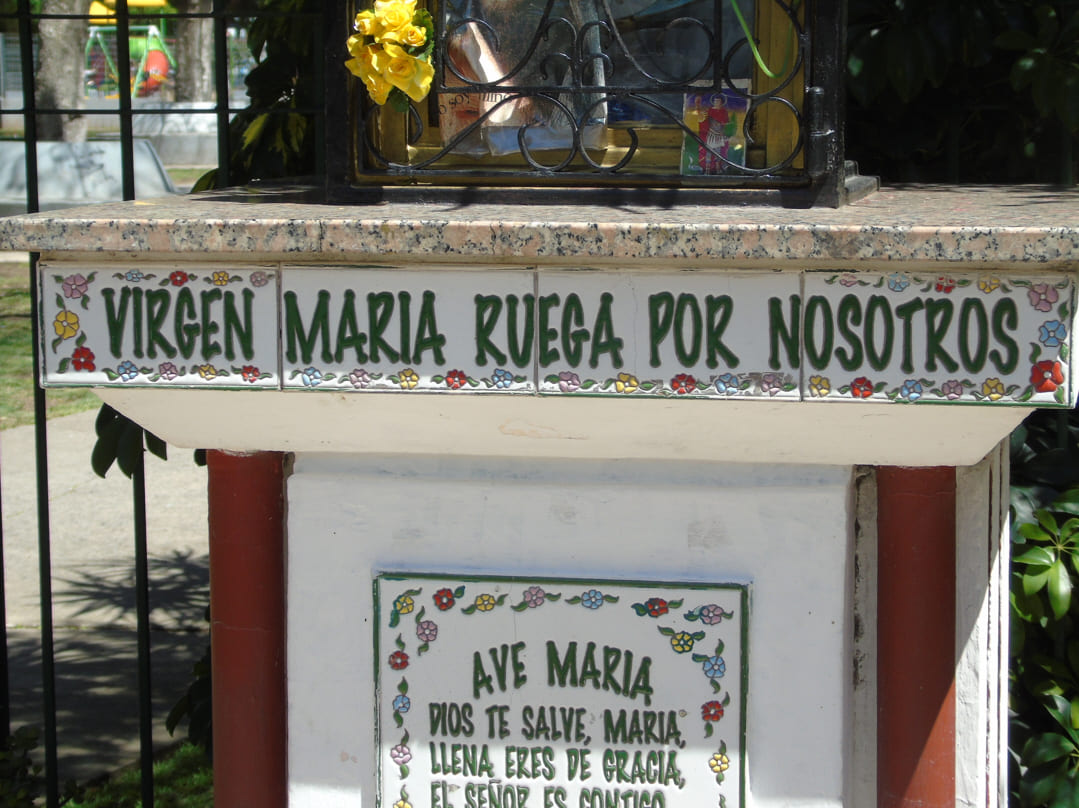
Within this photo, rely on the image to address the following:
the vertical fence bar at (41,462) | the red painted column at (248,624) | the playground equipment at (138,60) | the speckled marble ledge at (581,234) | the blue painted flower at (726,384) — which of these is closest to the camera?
the speckled marble ledge at (581,234)

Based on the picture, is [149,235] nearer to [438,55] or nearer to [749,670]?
[438,55]

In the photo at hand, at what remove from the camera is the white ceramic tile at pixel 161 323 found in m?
1.77

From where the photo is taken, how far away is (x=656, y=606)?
1.95 metres

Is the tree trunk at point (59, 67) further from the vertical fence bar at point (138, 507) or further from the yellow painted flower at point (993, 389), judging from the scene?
the yellow painted flower at point (993, 389)

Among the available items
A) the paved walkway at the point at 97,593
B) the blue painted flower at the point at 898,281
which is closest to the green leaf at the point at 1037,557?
the blue painted flower at the point at 898,281

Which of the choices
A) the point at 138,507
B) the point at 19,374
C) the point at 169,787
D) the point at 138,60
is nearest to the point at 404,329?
the point at 138,507

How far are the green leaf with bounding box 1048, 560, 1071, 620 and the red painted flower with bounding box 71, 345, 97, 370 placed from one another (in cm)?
171

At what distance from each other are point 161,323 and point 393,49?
1.55ft

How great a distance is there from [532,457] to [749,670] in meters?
0.43

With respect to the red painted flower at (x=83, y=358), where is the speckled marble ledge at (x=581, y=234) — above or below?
above

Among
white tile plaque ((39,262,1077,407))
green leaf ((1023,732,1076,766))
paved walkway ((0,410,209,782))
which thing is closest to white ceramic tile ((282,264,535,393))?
white tile plaque ((39,262,1077,407))

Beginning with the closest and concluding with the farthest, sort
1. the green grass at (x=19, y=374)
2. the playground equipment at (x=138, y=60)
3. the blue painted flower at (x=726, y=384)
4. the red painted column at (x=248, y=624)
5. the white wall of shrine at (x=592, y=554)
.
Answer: the blue painted flower at (x=726, y=384) → the white wall of shrine at (x=592, y=554) → the red painted column at (x=248, y=624) → the green grass at (x=19, y=374) → the playground equipment at (x=138, y=60)

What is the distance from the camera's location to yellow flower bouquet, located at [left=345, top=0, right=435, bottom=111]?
5.94 feet

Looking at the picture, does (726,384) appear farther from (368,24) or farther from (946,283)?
(368,24)
